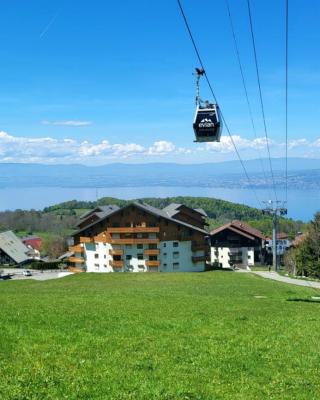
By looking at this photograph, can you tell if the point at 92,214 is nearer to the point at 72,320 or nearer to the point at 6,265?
the point at 6,265

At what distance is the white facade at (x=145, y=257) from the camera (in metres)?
76.2

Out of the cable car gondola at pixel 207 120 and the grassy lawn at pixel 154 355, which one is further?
the cable car gondola at pixel 207 120

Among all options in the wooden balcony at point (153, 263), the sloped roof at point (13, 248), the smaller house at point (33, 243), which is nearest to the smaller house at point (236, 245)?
the wooden balcony at point (153, 263)

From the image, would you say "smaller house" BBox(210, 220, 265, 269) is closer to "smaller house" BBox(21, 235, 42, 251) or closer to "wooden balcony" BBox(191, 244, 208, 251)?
"wooden balcony" BBox(191, 244, 208, 251)

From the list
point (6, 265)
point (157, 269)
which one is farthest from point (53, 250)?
point (157, 269)

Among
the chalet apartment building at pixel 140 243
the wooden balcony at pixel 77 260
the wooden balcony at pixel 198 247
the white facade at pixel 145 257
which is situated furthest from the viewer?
the wooden balcony at pixel 77 260

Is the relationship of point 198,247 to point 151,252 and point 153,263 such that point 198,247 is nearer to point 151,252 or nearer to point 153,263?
point 153,263

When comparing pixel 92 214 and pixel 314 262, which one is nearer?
pixel 314 262

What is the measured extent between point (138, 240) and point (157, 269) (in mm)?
5322

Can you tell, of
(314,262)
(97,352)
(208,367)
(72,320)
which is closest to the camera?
(208,367)

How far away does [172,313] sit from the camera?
20.9 metres

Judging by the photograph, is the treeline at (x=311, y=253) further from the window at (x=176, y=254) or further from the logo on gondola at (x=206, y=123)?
the logo on gondola at (x=206, y=123)

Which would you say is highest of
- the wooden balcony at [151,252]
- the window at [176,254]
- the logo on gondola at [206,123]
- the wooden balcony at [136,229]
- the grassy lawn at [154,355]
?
the logo on gondola at [206,123]

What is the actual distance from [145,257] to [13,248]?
50.4 m
